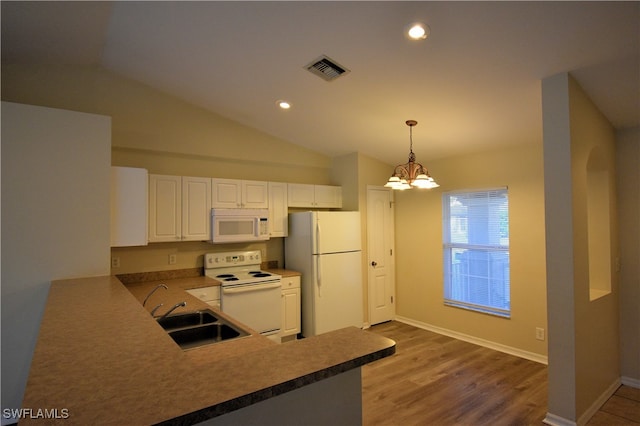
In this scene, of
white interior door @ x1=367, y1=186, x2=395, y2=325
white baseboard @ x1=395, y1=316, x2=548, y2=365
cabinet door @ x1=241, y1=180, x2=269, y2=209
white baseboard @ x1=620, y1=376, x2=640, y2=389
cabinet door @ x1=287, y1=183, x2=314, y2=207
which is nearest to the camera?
white baseboard @ x1=620, y1=376, x2=640, y2=389

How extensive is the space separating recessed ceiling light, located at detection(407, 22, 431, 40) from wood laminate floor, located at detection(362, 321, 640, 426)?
2779 millimetres

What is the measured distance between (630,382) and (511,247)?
1.57 metres

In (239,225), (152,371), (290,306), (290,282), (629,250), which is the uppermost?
(239,225)

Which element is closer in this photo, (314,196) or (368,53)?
(368,53)

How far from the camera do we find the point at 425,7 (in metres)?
1.92

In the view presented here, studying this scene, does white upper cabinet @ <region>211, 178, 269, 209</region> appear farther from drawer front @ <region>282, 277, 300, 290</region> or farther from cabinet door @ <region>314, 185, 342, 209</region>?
drawer front @ <region>282, 277, 300, 290</region>

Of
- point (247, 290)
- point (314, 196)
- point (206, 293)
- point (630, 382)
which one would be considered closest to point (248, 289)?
point (247, 290)

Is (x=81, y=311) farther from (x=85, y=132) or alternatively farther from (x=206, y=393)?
(x=85, y=132)

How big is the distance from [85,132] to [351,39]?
2.25 m

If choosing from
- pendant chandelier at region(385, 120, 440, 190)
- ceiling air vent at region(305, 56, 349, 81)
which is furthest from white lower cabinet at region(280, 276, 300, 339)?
ceiling air vent at region(305, 56, 349, 81)

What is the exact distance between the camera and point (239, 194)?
4086 millimetres

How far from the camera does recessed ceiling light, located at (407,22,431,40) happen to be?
2.05 metres

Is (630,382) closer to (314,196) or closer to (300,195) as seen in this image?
(314,196)

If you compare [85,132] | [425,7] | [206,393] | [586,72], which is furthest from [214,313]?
[586,72]
